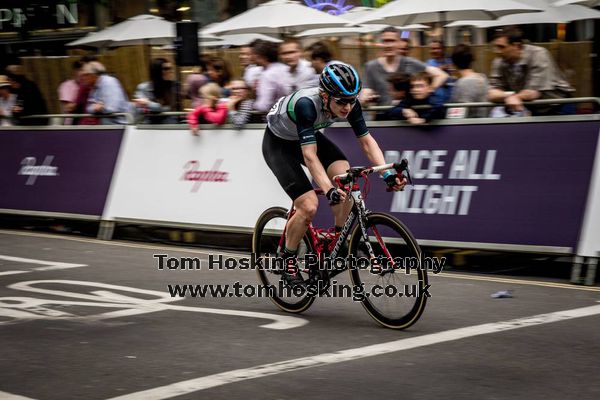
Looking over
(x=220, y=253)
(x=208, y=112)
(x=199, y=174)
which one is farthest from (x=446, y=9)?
(x=220, y=253)

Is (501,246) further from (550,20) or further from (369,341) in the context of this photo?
(550,20)

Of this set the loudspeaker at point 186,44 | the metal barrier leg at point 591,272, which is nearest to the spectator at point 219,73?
the loudspeaker at point 186,44

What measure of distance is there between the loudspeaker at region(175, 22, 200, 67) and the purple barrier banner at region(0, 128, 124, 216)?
4.93 feet

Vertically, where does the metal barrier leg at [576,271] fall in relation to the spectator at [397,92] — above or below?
below

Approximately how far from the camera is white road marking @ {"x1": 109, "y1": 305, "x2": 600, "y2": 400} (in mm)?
5984

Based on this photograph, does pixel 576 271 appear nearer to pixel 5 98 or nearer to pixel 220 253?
pixel 220 253

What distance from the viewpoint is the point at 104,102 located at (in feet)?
50.3

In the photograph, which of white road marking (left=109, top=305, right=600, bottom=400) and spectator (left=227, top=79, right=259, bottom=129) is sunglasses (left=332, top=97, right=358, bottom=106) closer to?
white road marking (left=109, top=305, right=600, bottom=400)

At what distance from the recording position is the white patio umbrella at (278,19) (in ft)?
57.6

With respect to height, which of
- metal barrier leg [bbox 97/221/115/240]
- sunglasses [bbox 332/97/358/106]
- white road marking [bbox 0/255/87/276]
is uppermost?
sunglasses [bbox 332/97/358/106]

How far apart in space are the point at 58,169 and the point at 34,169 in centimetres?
54

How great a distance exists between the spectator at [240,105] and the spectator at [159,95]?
129 centimetres

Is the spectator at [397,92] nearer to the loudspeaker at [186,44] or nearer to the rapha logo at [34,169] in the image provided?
the loudspeaker at [186,44]

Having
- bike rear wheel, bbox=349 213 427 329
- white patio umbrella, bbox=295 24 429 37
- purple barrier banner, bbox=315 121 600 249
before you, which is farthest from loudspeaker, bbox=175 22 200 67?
bike rear wheel, bbox=349 213 427 329
